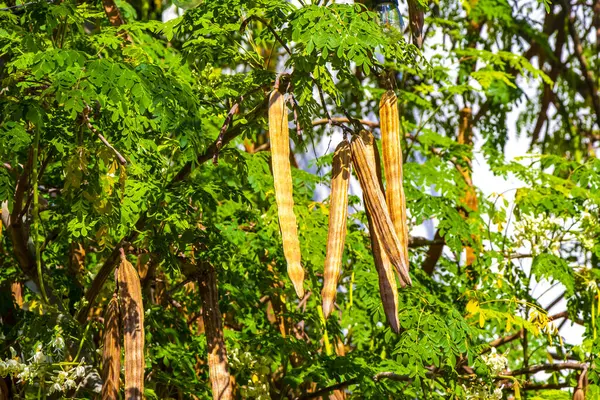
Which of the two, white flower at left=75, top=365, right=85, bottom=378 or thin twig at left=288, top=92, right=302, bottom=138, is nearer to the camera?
thin twig at left=288, top=92, right=302, bottom=138

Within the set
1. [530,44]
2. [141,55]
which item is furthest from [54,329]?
[530,44]

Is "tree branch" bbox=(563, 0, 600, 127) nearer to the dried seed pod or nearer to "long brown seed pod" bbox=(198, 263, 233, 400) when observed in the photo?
"long brown seed pod" bbox=(198, 263, 233, 400)

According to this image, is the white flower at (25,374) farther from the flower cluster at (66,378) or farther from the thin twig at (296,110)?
the thin twig at (296,110)

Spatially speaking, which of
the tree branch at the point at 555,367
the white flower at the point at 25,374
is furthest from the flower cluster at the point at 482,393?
the white flower at the point at 25,374

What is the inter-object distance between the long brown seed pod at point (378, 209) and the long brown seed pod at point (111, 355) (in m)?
1.06

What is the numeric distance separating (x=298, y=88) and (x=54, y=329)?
47.4 inches

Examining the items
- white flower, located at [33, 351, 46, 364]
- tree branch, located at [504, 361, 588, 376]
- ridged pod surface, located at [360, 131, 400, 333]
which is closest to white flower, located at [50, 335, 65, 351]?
white flower, located at [33, 351, 46, 364]

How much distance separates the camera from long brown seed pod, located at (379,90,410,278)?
110 inches

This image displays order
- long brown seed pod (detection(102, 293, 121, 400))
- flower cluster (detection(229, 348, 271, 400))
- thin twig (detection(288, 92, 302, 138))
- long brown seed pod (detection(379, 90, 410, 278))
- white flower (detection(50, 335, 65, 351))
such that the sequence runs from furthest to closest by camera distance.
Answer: flower cluster (detection(229, 348, 271, 400)) → white flower (detection(50, 335, 65, 351)) → long brown seed pod (detection(102, 293, 121, 400)) → thin twig (detection(288, 92, 302, 138)) → long brown seed pod (detection(379, 90, 410, 278))

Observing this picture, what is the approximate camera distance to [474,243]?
16.9ft

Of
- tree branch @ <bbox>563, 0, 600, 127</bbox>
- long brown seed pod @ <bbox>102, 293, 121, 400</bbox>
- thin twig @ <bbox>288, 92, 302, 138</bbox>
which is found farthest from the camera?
tree branch @ <bbox>563, 0, 600, 127</bbox>

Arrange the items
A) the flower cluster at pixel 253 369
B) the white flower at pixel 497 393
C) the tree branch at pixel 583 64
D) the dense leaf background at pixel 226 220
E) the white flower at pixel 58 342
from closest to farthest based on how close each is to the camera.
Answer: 1. the dense leaf background at pixel 226 220
2. the white flower at pixel 58 342
3. the white flower at pixel 497 393
4. the flower cluster at pixel 253 369
5. the tree branch at pixel 583 64

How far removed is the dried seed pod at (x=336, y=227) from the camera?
106 inches

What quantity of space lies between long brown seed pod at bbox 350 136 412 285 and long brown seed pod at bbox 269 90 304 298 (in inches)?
7.5
